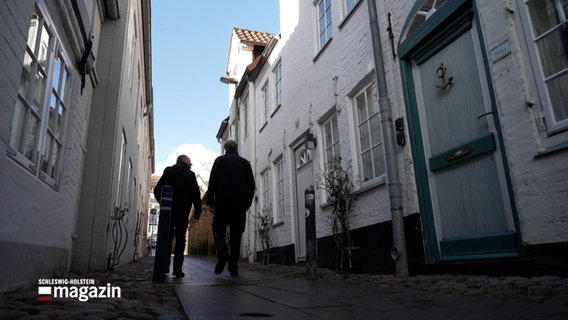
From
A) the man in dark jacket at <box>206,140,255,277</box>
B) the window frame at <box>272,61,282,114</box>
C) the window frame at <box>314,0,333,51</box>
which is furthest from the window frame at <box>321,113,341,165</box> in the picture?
the window frame at <box>272,61,282,114</box>

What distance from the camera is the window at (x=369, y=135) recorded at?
5365mm

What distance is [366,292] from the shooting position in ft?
10.3

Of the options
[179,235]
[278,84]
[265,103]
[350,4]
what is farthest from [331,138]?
[265,103]

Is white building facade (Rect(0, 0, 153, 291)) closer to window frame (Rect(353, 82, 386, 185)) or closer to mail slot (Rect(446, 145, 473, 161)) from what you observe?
window frame (Rect(353, 82, 386, 185))

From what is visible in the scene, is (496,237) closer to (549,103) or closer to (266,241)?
(549,103)

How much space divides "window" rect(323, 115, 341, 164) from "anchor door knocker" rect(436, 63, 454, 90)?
8.09 ft

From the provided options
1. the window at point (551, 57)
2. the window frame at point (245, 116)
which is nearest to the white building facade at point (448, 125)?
the window at point (551, 57)

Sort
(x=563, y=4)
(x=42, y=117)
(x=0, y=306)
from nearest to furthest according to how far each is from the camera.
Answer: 1. (x=0, y=306)
2. (x=563, y=4)
3. (x=42, y=117)

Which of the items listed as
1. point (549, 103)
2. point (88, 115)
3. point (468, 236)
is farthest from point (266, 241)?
point (549, 103)

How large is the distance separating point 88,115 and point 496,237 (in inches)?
199

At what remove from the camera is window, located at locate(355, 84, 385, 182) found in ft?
17.6

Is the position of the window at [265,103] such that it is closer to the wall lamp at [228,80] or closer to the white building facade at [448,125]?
the white building facade at [448,125]

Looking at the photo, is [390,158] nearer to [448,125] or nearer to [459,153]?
[448,125]

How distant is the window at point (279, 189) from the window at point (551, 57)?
22.7 ft
